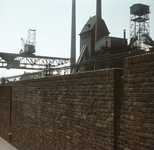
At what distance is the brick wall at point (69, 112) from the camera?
173 inches

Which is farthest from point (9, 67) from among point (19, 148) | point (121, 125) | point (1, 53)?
point (121, 125)

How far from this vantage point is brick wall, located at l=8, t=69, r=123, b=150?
4398 mm

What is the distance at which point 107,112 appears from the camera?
4348mm

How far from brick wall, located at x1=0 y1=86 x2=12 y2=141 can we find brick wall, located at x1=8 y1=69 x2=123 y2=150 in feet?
7.19

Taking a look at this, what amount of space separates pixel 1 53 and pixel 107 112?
29.2 meters

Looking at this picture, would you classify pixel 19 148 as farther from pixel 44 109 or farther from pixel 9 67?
pixel 9 67

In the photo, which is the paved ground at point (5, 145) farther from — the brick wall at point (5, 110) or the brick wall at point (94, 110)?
the brick wall at point (94, 110)

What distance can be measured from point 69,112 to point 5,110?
810cm

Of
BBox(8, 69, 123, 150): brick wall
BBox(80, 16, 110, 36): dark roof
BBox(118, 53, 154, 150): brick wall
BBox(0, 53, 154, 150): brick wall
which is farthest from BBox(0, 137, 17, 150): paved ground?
BBox(80, 16, 110, 36): dark roof

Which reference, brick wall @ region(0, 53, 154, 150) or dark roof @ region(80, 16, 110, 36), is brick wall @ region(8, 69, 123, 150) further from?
dark roof @ region(80, 16, 110, 36)

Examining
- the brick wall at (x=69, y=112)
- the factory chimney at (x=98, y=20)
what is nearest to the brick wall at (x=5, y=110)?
the brick wall at (x=69, y=112)

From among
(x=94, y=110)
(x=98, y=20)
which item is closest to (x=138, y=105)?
(x=94, y=110)

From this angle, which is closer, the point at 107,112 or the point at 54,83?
the point at 107,112

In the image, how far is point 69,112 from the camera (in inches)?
234
